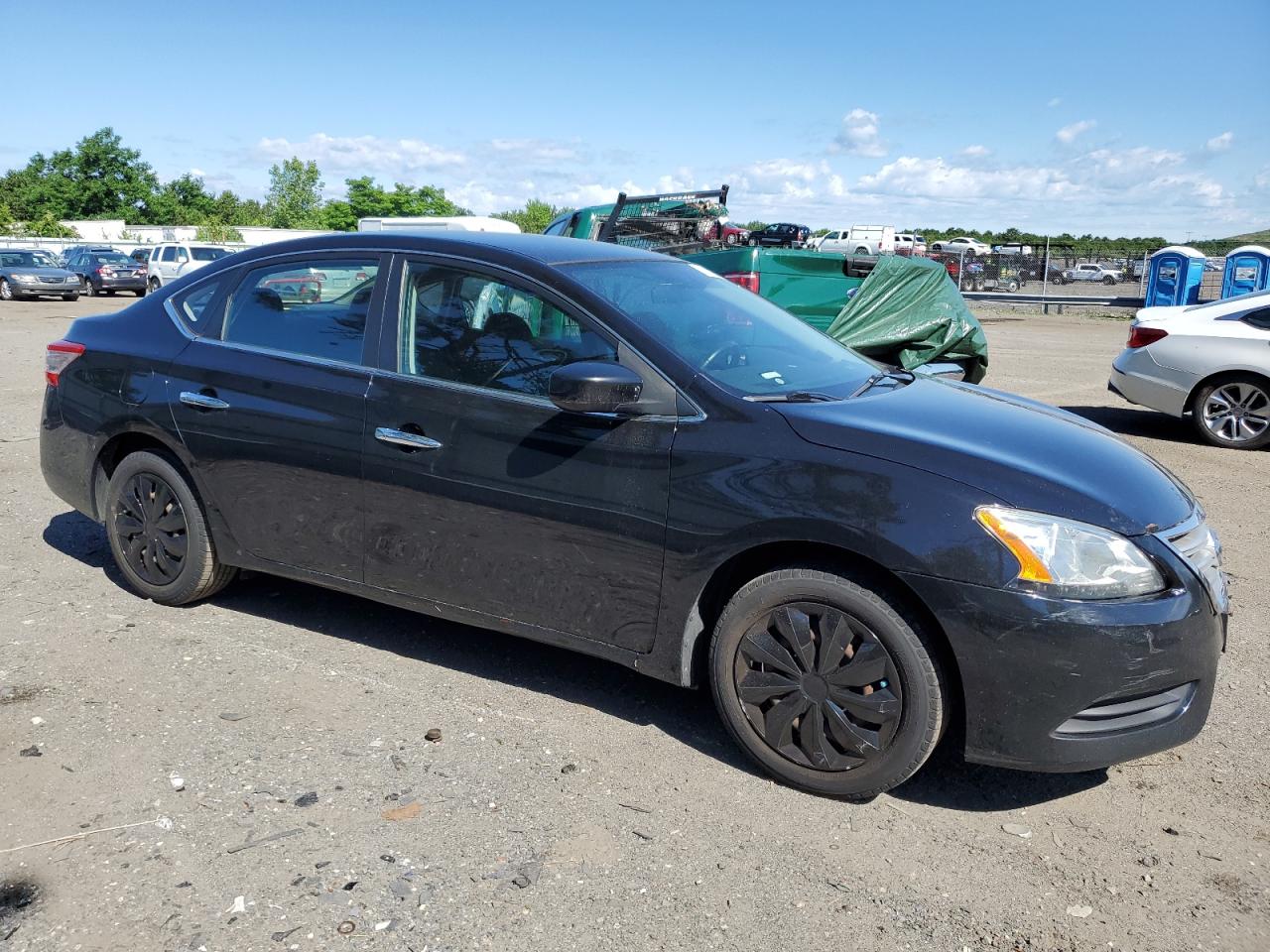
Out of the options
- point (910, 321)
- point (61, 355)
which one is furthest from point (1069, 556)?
point (910, 321)

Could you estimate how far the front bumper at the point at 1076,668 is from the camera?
304 cm

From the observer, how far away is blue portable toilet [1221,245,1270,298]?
21.8 m

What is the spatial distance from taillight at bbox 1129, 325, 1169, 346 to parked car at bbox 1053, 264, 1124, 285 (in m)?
26.2

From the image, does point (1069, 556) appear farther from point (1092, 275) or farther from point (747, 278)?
point (1092, 275)

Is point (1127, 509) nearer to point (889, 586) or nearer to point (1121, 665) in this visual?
point (1121, 665)

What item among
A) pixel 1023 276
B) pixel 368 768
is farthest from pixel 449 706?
pixel 1023 276

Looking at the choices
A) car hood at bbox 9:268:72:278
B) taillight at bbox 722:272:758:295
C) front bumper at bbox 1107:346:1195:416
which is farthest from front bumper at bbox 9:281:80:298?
front bumper at bbox 1107:346:1195:416

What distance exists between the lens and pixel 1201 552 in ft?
11.0

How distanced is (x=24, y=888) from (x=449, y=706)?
1.52 m

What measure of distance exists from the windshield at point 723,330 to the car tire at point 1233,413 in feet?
20.9

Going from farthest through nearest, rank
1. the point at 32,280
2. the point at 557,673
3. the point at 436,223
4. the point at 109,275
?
1. the point at 109,275
2. the point at 32,280
3. the point at 436,223
4. the point at 557,673

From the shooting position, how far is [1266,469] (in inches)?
341

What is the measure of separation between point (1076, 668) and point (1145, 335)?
7851mm

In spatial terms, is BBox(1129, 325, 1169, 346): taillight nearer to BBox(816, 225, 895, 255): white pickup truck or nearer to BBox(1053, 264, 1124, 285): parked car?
BBox(1053, 264, 1124, 285): parked car
